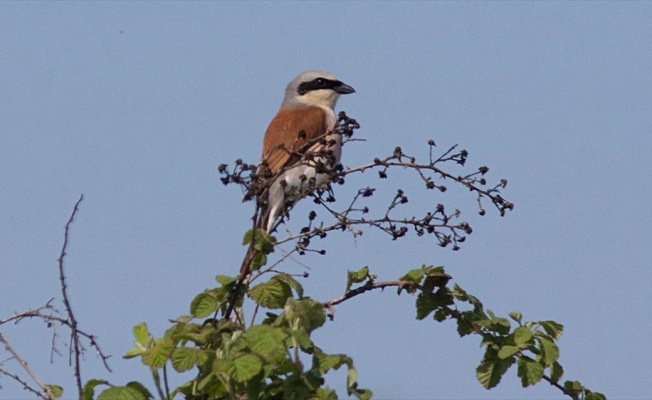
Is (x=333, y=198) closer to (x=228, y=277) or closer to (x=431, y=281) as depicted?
(x=431, y=281)

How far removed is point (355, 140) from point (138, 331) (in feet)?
3.59

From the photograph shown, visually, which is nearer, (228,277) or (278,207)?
(228,277)

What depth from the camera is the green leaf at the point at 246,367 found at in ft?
7.57

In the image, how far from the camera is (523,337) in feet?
9.16

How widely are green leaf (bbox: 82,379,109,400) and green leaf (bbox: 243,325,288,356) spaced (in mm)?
453

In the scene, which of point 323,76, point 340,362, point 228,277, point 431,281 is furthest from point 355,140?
point 323,76

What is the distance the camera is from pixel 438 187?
124 inches

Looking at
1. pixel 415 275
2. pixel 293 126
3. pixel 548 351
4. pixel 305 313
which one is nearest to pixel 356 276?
pixel 415 275

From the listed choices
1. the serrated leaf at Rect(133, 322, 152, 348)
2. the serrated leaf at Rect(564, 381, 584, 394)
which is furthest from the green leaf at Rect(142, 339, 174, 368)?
the serrated leaf at Rect(564, 381, 584, 394)

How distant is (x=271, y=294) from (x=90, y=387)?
1.77 ft

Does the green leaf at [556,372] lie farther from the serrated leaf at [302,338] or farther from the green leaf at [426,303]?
the serrated leaf at [302,338]

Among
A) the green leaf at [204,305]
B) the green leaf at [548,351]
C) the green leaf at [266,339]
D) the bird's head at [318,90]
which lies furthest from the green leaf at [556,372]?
the bird's head at [318,90]

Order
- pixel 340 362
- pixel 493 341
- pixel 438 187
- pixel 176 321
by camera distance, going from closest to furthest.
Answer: pixel 340 362 → pixel 176 321 → pixel 493 341 → pixel 438 187

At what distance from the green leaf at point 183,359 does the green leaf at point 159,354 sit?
0.39 ft
